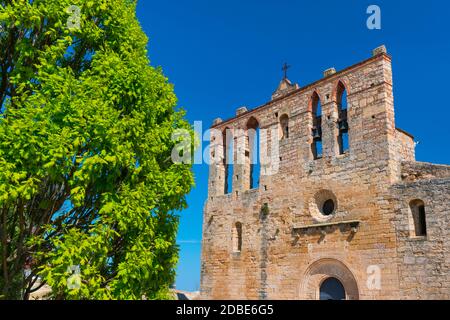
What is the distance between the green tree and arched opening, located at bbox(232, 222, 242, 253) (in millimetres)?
9716

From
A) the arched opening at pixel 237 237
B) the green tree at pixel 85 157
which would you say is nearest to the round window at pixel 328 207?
the arched opening at pixel 237 237

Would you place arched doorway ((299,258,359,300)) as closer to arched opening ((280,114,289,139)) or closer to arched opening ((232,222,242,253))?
arched opening ((232,222,242,253))

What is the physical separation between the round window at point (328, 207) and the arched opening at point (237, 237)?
4.11 m

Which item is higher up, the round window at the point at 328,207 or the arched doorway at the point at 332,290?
the round window at the point at 328,207

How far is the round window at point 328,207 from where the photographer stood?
→ 565 inches

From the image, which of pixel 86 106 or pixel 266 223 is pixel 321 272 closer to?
pixel 266 223

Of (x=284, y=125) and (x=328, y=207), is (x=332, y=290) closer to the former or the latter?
(x=328, y=207)

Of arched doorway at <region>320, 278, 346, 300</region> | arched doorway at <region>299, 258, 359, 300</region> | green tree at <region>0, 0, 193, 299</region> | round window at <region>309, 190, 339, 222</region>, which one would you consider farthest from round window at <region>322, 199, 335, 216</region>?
green tree at <region>0, 0, 193, 299</region>

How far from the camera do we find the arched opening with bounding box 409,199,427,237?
471 inches

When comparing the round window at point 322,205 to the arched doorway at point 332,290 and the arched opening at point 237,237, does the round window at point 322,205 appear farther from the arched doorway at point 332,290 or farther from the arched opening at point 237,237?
the arched opening at point 237,237
